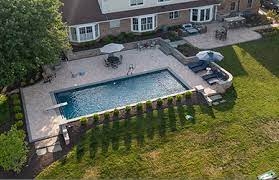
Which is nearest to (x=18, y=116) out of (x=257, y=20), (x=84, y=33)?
(x=84, y=33)

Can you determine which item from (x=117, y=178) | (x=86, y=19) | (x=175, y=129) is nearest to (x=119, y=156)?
(x=117, y=178)

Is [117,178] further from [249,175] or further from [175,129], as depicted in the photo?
[249,175]

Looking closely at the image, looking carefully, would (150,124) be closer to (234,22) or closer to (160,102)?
(160,102)

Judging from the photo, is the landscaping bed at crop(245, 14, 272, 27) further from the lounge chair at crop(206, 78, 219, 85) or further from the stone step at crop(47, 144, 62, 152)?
the stone step at crop(47, 144, 62, 152)

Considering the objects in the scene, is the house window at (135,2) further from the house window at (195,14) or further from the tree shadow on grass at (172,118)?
the tree shadow on grass at (172,118)

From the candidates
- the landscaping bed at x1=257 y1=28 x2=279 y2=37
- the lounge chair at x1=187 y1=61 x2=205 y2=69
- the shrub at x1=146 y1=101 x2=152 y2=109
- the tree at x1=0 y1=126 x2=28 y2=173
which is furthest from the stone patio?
the tree at x1=0 y1=126 x2=28 y2=173
